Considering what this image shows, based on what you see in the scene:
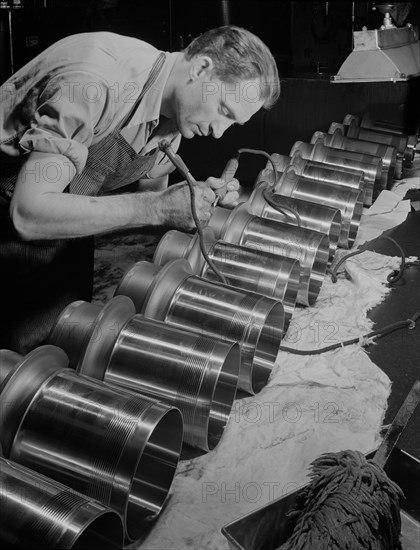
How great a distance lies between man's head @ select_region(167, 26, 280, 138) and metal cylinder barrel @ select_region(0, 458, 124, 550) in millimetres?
950

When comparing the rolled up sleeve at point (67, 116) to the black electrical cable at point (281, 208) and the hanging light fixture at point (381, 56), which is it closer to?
the black electrical cable at point (281, 208)

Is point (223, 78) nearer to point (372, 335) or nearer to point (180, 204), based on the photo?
point (180, 204)

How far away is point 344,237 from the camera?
2.53 metres

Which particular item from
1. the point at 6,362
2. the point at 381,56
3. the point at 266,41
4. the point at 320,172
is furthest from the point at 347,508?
the point at 266,41

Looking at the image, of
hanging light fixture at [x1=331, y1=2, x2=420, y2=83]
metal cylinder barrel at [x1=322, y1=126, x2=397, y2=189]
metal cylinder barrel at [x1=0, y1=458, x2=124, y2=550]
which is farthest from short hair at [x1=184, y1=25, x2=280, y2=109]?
metal cylinder barrel at [x1=322, y1=126, x2=397, y2=189]

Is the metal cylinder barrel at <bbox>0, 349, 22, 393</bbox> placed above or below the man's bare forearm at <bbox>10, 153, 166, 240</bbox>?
→ below

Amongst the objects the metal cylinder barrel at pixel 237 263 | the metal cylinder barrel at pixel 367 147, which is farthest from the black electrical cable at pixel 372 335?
the metal cylinder barrel at pixel 367 147

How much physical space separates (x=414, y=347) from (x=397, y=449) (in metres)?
0.64

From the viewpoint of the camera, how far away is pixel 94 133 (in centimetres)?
157

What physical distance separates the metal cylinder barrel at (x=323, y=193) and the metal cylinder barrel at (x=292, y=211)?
6.3 inches

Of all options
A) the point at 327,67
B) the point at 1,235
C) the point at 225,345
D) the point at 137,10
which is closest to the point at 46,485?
the point at 225,345

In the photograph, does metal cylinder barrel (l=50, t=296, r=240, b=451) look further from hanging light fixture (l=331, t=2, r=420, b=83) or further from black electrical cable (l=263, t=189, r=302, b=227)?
hanging light fixture (l=331, t=2, r=420, b=83)

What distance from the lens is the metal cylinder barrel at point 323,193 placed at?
2.45m

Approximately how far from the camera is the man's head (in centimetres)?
159
